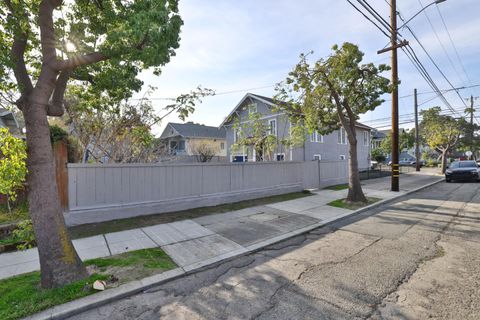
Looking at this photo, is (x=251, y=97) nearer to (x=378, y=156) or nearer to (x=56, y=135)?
(x=56, y=135)

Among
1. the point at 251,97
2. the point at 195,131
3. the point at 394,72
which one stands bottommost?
the point at 195,131

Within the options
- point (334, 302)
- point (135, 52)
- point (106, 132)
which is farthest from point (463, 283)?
point (106, 132)

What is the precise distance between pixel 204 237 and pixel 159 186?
2.93m

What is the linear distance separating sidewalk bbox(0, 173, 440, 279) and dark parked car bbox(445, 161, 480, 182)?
46.6ft

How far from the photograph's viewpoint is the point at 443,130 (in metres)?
24.9

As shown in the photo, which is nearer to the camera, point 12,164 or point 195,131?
point 12,164

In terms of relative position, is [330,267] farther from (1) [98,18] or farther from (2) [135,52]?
(1) [98,18]

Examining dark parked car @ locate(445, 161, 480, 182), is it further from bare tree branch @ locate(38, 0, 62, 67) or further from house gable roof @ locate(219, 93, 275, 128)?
bare tree branch @ locate(38, 0, 62, 67)

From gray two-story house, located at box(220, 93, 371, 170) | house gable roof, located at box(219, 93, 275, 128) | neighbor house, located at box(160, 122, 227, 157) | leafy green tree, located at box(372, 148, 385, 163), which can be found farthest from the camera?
leafy green tree, located at box(372, 148, 385, 163)

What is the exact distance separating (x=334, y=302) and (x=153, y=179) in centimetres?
615

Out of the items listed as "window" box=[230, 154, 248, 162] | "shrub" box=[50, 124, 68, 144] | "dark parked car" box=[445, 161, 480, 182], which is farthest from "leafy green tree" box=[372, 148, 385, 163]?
"shrub" box=[50, 124, 68, 144]

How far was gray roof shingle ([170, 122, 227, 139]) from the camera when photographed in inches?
1112

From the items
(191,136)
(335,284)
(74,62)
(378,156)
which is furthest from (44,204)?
(378,156)

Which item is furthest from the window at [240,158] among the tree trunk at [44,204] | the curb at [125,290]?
the tree trunk at [44,204]
